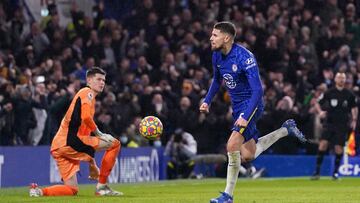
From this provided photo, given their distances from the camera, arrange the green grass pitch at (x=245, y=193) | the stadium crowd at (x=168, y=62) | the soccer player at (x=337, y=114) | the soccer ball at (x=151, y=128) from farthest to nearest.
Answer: the stadium crowd at (x=168, y=62) < the soccer player at (x=337, y=114) < the soccer ball at (x=151, y=128) < the green grass pitch at (x=245, y=193)

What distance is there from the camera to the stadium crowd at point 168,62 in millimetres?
22969

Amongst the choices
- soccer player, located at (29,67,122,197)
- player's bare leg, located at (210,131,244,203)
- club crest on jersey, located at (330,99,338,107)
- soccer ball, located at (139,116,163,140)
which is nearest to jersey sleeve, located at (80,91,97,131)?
soccer player, located at (29,67,122,197)

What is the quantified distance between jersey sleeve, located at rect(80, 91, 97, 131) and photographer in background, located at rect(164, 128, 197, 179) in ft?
29.5

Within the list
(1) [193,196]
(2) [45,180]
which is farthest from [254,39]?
(1) [193,196]

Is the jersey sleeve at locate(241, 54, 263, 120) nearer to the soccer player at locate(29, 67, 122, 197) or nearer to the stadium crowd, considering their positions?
the soccer player at locate(29, 67, 122, 197)

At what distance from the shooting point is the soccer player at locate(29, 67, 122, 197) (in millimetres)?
16016

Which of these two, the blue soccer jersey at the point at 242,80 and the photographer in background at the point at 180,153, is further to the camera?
the photographer in background at the point at 180,153

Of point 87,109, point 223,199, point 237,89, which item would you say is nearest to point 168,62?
point 87,109

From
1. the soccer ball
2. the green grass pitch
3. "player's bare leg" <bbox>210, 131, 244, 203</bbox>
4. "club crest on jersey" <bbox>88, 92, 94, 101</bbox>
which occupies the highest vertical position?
"club crest on jersey" <bbox>88, 92, 94, 101</bbox>

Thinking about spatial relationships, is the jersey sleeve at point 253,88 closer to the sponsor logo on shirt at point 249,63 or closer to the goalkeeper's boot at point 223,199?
the sponsor logo on shirt at point 249,63

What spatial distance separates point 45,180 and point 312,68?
9353mm

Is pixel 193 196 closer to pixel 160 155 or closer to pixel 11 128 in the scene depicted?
pixel 11 128

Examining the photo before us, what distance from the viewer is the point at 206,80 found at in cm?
2794

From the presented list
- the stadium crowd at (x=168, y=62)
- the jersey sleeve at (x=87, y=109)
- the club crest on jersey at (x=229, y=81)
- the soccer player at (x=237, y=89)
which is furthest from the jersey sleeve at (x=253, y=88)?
the stadium crowd at (x=168, y=62)
